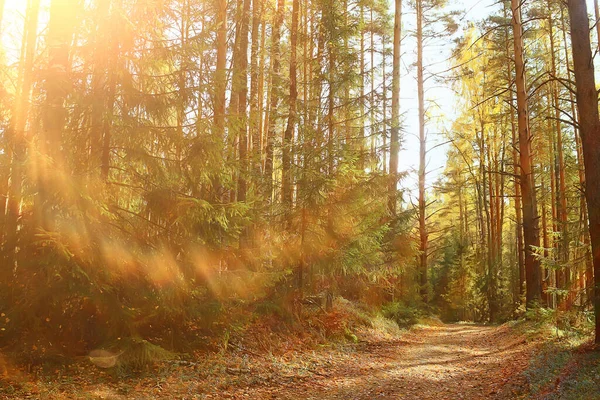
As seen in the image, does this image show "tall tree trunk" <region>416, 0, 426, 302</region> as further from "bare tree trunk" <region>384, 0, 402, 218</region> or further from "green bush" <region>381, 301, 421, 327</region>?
"green bush" <region>381, 301, 421, 327</region>

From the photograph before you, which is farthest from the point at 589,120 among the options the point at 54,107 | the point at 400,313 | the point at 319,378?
the point at 400,313

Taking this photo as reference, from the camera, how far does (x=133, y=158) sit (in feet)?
24.3

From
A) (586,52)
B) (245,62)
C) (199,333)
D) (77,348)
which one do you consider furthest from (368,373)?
(245,62)

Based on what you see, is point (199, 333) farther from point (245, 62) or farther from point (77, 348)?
point (245, 62)

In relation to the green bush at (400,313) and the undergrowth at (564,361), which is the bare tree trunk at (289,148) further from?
the green bush at (400,313)

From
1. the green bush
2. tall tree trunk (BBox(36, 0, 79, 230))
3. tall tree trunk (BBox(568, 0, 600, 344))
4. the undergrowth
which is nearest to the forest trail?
the undergrowth

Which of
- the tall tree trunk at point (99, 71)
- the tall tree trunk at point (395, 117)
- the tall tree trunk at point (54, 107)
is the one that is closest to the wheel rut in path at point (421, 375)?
the tall tree trunk at point (54, 107)

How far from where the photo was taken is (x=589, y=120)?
317 inches

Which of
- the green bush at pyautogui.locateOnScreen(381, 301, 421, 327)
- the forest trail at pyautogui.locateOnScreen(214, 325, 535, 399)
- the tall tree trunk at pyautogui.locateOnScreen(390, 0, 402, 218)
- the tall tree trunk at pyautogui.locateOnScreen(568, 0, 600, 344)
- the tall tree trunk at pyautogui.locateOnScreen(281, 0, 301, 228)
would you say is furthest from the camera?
the green bush at pyautogui.locateOnScreen(381, 301, 421, 327)

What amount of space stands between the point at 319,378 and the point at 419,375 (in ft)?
6.41

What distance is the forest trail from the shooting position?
266 inches

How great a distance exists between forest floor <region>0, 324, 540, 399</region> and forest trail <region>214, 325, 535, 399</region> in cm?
2

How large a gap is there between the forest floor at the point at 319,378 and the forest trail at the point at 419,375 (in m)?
0.02

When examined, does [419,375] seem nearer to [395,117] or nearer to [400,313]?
[395,117]
